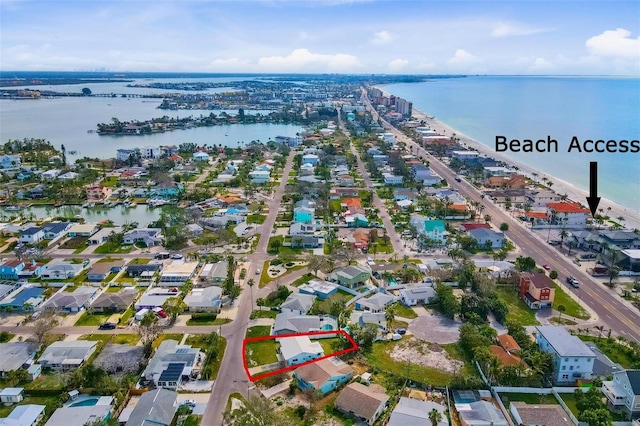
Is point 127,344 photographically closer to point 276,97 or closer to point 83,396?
point 83,396

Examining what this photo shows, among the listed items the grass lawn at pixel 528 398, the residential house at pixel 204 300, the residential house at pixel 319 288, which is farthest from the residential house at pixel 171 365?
the grass lawn at pixel 528 398

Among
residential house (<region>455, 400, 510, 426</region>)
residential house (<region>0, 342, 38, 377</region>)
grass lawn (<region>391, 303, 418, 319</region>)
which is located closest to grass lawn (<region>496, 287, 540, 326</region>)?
grass lawn (<region>391, 303, 418, 319</region>)

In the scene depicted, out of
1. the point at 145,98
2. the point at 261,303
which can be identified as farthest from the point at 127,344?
the point at 145,98

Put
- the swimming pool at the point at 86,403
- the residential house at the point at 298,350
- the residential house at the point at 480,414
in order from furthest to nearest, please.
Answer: the residential house at the point at 298,350
the swimming pool at the point at 86,403
the residential house at the point at 480,414

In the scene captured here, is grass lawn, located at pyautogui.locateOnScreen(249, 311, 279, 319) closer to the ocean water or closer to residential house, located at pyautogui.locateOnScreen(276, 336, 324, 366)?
residential house, located at pyautogui.locateOnScreen(276, 336, 324, 366)

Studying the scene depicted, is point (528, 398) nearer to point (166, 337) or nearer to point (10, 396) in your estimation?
point (166, 337)

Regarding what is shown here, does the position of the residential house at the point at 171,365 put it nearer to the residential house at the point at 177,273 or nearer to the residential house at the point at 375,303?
the residential house at the point at 177,273
